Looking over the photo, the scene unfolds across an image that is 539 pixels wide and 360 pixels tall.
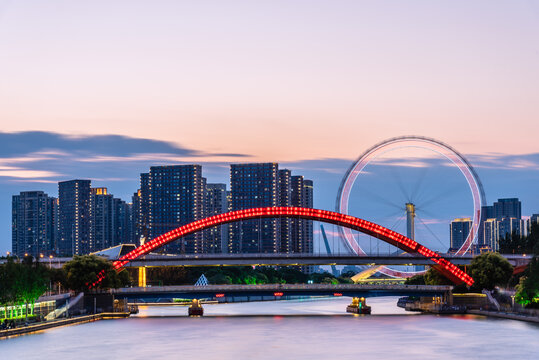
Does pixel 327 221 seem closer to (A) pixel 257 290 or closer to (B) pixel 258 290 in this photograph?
(B) pixel 258 290

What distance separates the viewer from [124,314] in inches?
5719

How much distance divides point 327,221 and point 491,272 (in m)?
26.1

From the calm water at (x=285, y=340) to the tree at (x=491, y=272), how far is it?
13.1 metres

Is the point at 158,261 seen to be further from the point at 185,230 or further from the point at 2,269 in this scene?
the point at 2,269

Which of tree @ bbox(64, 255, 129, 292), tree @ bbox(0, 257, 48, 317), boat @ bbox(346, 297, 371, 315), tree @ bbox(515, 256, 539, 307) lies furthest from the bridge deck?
tree @ bbox(0, 257, 48, 317)

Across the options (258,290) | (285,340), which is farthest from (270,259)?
(285,340)

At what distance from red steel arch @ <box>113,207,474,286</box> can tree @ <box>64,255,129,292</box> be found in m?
3.39

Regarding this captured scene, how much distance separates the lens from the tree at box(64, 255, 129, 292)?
145875 millimetres

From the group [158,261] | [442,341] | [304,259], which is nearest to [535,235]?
[304,259]

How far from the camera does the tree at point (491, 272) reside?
490 ft

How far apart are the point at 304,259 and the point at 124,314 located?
90.8 feet

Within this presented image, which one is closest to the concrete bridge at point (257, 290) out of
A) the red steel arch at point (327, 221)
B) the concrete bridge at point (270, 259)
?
the concrete bridge at point (270, 259)

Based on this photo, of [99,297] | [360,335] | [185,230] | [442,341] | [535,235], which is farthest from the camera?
[535,235]

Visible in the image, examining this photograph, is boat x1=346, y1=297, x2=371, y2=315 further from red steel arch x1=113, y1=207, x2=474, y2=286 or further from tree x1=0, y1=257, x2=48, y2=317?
tree x1=0, y1=257, x2=48, y2=317
